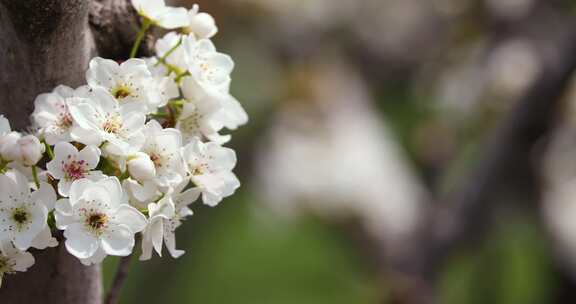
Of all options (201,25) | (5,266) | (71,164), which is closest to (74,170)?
(71,164)

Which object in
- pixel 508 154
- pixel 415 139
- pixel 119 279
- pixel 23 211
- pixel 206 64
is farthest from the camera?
pixel 415 139

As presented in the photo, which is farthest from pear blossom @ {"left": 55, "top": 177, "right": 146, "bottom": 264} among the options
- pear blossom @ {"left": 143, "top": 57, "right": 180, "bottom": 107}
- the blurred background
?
the blurred background

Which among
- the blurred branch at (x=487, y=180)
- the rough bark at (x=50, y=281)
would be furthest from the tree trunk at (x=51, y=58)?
the blurred branch at (x=487, y=180)

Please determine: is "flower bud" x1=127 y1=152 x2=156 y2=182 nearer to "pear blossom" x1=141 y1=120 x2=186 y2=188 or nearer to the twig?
"pear blossom" x1=141 y1=120 x2=186 y2=188

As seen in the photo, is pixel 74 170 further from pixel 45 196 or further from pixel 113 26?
pixel 113 26

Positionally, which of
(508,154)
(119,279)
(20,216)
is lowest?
(119,279)

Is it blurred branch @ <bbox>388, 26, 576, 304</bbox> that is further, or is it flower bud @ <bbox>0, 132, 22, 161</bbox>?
blurred branch @ <bbox>388, 26, 576, 304</bbox>

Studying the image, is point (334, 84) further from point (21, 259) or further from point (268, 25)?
point (21, 259)
